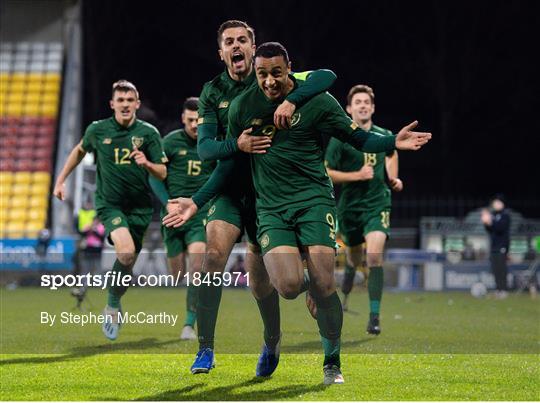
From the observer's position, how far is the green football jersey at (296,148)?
22.7 ft

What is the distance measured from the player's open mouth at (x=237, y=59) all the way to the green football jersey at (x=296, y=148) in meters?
0.76

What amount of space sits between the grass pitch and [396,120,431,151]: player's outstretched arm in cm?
150

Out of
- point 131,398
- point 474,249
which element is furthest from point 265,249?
point 474,249

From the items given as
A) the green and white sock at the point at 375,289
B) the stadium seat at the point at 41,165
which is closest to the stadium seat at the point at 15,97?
the stadium seat at the point at 41,165

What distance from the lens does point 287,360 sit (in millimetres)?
8617

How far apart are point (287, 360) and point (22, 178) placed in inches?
825

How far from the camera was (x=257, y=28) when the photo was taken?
2830cm

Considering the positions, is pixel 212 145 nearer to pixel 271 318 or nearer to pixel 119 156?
pixel 271 318

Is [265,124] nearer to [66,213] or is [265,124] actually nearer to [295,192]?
[295,192]

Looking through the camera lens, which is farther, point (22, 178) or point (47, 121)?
point (47, 121)

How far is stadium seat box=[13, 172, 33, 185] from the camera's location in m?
28.3

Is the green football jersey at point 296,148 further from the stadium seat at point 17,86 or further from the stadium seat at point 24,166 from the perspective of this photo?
the stadium seat at point 17,86

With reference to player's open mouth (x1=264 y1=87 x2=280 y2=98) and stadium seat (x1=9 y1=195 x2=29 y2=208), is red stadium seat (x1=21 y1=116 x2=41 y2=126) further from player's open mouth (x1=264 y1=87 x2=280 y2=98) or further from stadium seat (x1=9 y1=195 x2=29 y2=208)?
player's open mouth (x1=264 y1=87 x2=280 y2=98)

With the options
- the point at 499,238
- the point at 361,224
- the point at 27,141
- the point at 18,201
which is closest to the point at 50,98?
the point at 27,141
